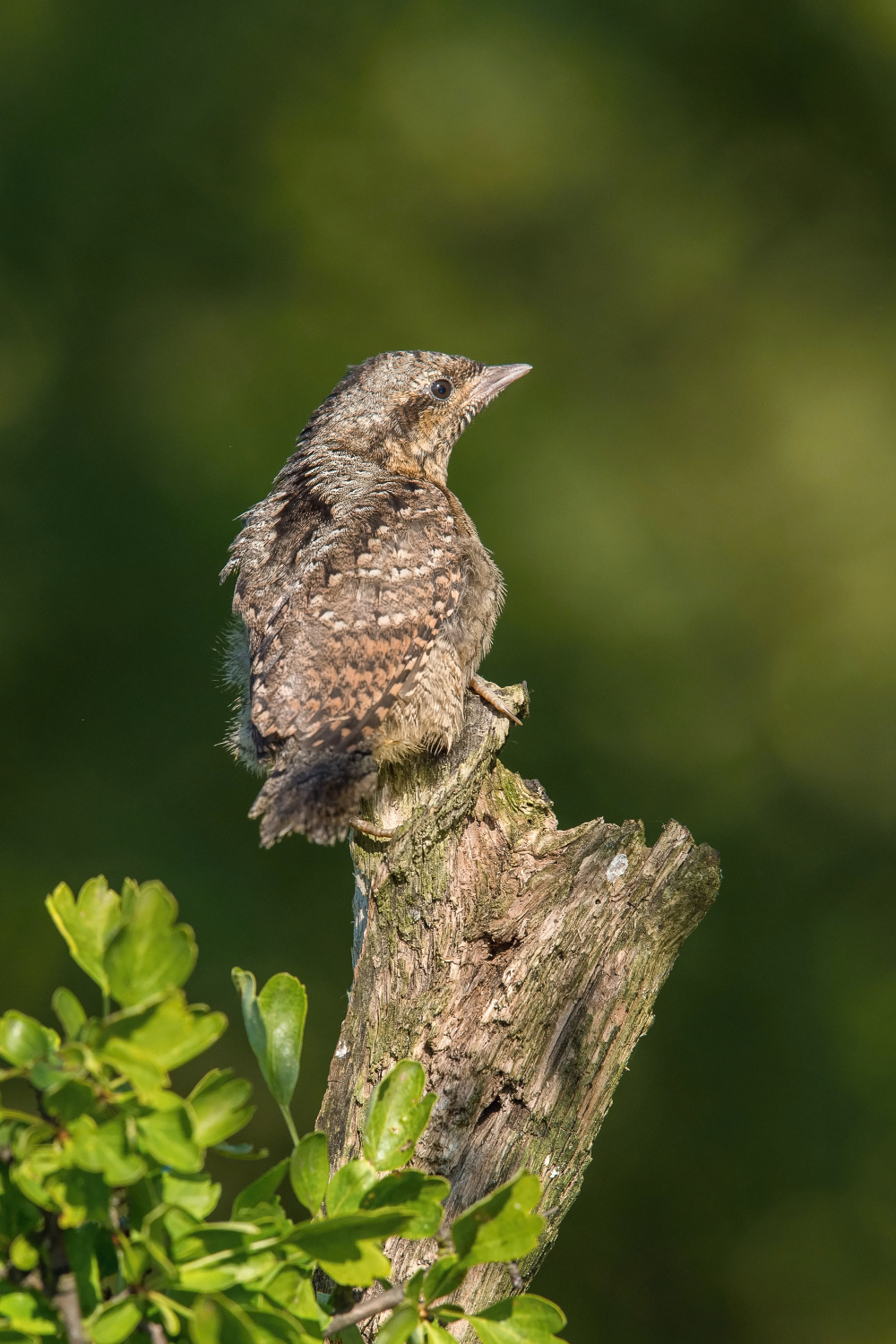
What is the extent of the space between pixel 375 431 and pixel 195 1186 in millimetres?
2960

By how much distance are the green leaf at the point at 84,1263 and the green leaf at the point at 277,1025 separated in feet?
0.72

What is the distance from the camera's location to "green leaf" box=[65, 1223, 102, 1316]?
0.79 metres

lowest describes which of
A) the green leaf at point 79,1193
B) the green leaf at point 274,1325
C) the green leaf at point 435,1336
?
the green leaf at point 435,1336

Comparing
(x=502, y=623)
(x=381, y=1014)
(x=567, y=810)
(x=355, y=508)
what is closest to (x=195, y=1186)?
(x=381, y=1014)

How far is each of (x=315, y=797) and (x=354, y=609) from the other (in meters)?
0.63

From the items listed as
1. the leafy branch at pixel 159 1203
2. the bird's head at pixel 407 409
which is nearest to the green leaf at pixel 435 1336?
the leafy branch at pixel 159 1203

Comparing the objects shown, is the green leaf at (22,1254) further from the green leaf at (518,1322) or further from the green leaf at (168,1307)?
the green leaf at (518,1322)

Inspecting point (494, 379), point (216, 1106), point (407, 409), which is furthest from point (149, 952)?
point (494, 379)

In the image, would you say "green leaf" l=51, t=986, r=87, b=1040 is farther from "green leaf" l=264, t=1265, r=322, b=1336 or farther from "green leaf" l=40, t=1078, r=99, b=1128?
"green leaf" l=264, t=1265, r=322, b=1336

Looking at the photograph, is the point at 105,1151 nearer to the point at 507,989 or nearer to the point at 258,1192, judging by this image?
the point at 258,1192

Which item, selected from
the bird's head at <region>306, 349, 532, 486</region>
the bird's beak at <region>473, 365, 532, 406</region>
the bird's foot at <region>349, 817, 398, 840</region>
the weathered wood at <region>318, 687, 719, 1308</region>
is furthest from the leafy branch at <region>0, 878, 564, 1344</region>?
the bird's beak at <region>473, 365, 532, 406</region>

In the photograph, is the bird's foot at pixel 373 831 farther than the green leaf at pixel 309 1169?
Yes

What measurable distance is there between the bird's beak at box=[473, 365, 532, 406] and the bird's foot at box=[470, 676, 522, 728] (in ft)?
3.99

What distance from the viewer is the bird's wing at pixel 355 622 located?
2590 millimetres
